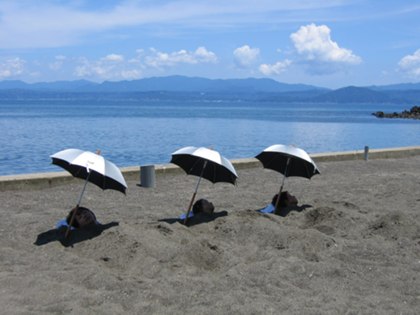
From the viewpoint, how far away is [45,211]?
9.63 meters

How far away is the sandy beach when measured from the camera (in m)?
5.70

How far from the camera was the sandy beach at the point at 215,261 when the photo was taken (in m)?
5.70

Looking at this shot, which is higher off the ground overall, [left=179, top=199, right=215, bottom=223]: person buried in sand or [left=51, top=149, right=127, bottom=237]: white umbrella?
[left=51, top=149, right=127, bottom=237]: white umbrella

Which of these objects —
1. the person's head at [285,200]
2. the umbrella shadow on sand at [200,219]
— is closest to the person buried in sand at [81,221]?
the umbrella shadow on sand at [200,219]

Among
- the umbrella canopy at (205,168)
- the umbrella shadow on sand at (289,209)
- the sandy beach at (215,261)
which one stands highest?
the umbrella canopy at (205,168)

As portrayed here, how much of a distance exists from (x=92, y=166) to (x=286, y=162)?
3.71 metres

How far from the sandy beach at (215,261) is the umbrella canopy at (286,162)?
62cm

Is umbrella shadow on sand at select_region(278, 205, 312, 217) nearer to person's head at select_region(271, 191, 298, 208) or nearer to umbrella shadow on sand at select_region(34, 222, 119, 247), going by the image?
person's head at select_region(271, 191, 298, 208)

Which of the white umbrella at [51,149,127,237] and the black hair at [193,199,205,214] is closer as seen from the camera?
the white umbrella at [51,149,127,237]

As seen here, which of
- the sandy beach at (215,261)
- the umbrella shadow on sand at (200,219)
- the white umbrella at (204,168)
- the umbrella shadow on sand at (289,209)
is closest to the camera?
the sandy beach at (215,261)

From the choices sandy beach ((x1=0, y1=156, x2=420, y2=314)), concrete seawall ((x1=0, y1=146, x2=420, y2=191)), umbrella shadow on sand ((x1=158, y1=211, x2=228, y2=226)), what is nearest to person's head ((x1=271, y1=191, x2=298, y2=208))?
sandy beach ((x1=0, y1=156, x2=420, y2=314))

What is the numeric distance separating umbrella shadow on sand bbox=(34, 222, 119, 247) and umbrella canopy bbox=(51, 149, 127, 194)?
0.60 meters

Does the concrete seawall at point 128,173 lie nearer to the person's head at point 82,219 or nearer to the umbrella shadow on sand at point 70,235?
the umbrella shadow on sand at point 70,235

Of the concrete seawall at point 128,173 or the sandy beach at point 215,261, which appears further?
the concrete seawall at point 128,173
